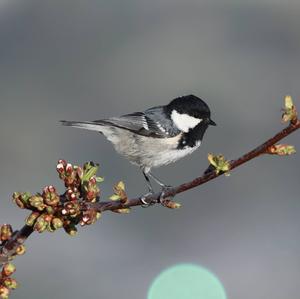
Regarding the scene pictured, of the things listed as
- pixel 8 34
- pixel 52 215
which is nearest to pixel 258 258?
pixel 52 215

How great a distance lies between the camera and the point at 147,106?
23766 millimetres

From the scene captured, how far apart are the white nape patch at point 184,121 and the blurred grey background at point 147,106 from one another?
8.99 meters

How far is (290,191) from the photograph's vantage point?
19250 millimetres

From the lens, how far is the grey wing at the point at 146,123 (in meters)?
6.15

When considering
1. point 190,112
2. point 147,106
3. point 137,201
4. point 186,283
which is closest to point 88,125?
point 190,112

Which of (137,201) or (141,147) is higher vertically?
(141,147)

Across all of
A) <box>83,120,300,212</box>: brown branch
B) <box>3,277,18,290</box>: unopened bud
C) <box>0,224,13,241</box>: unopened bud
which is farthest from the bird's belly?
<box>3,277,18,290</box>: unopened bud

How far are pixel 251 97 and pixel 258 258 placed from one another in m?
11.3

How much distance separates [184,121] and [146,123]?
0.62m

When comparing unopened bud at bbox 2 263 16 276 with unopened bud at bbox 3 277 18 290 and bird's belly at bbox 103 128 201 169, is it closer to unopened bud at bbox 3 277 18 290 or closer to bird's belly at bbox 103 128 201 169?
unopened bud at bbox 3 277 18 290

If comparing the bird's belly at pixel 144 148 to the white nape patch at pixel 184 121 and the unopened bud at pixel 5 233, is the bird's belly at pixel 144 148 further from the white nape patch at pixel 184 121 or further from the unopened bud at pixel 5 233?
the unopened bud at pixel 5 233

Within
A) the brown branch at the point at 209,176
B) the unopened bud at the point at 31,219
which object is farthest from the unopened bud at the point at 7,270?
the brown branch at the point at 209,176

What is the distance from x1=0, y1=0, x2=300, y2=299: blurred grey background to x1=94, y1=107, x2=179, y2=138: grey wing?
8508mm

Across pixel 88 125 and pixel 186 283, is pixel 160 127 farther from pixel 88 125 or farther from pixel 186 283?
pixel 186 283
